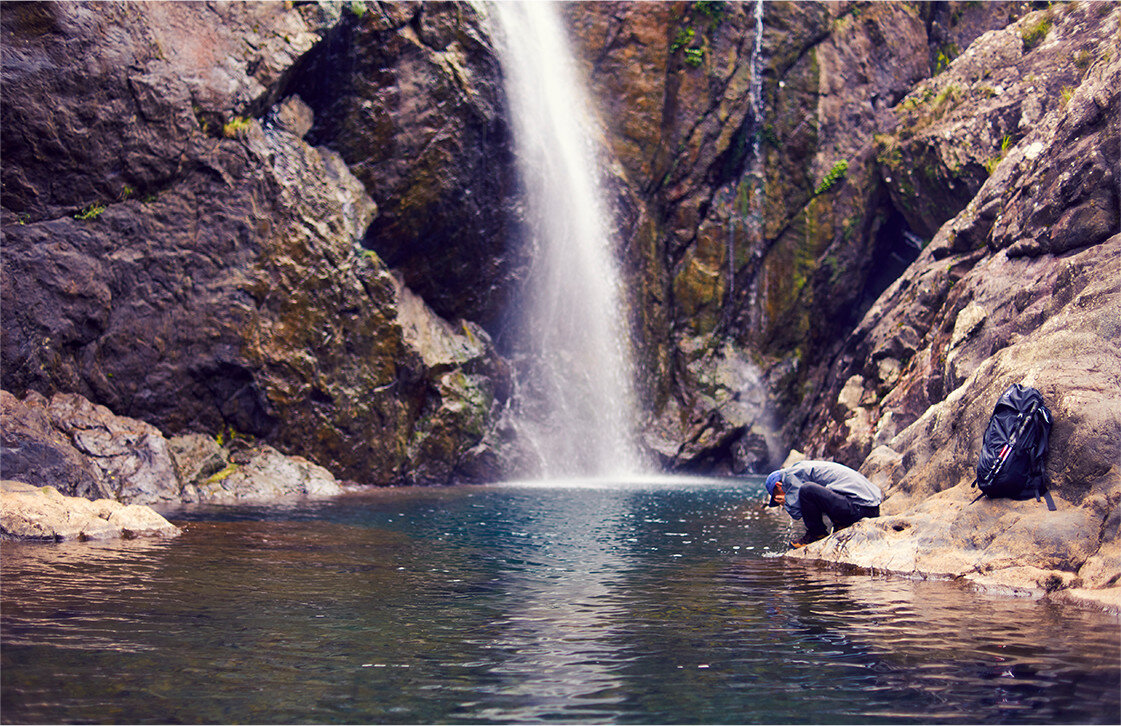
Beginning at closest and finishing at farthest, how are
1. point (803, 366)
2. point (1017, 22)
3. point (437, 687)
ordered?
point (437, 687), point (1017, 22), point (803, 366)

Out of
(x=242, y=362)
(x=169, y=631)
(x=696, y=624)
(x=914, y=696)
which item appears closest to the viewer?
(x=914, y=696)

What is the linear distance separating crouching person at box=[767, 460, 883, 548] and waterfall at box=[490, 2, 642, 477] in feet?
54.5

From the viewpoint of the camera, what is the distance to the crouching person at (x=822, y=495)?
10.5 metres

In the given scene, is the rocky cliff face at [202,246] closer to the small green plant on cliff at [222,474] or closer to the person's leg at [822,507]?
the small green plant on cliff at [222,474]

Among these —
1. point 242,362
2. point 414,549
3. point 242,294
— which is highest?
point 242,294

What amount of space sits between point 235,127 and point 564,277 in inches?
485

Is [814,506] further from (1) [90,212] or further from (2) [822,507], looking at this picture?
(1) [90,212]

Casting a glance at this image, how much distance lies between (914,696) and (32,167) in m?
19.9

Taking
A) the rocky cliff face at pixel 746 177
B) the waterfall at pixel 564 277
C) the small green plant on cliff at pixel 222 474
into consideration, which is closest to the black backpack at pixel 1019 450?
the small green plant on cliff at pixel 222 474

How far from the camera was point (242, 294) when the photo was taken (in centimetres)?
2025

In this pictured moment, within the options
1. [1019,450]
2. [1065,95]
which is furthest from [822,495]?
[1065,95]

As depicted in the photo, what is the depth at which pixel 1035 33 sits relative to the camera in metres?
26.4

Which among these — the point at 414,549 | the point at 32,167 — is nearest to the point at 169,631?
the point at 414,549

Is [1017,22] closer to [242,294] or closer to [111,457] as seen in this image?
[242,294]
